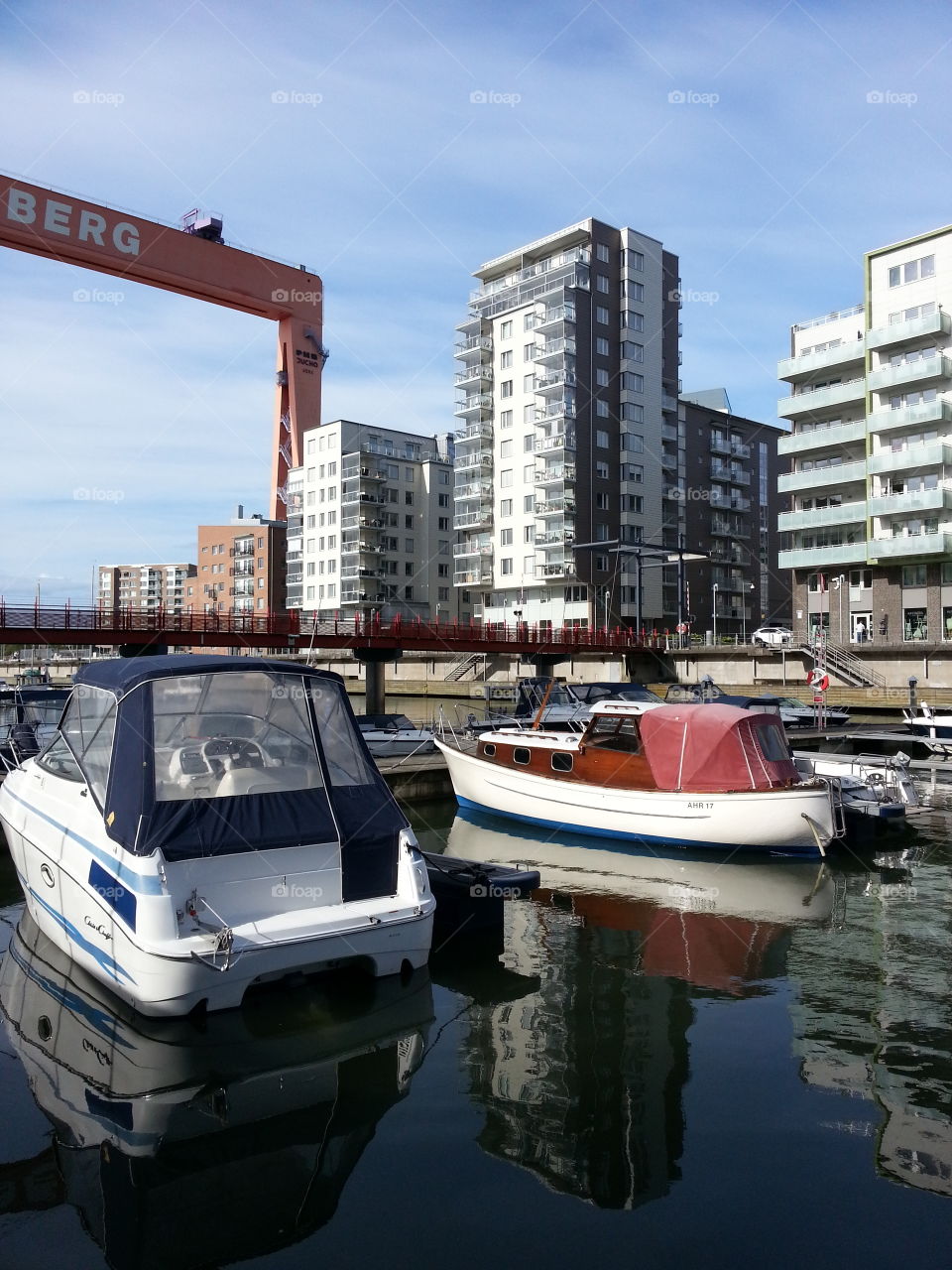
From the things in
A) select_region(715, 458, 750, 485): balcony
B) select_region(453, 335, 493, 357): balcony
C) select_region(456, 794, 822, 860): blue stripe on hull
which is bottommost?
select_region(456, 794, 822, 860): blue stripe on hull

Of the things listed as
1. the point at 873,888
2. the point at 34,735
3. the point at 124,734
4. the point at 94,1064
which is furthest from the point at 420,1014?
the point at 34,735

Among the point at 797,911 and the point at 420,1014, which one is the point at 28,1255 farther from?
the point at 797,911

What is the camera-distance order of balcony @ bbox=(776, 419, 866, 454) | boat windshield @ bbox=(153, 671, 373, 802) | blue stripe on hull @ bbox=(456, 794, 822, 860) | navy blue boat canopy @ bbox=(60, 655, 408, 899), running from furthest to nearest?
balcony @ bbox=(776, 419, 866, 454), blue stripe on hull @ bbox=(456, 794, 822, 860), boat windshield @ bbox=(153, 671, 373, 802), navy blue boat canopy @ bbox=(60, 655, 408, 899)

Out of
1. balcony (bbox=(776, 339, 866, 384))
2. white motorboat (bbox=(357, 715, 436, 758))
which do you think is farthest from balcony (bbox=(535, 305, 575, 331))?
white motorboat (bbox=(357, 715, 436, 758))

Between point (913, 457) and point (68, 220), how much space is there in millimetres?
46943

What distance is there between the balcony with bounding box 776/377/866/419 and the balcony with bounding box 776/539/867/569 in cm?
889

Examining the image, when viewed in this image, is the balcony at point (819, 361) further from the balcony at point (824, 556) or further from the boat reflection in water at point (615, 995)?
the boat reflection in water at point (615, 995)

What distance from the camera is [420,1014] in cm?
980

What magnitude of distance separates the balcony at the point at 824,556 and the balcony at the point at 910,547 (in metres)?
0.90

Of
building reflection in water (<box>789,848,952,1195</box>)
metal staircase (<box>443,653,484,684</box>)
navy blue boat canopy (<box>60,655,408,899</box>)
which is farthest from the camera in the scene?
metal staircase (<box>443,653,484,684</box>)

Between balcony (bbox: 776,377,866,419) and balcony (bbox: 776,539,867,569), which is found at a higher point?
balcony (bbox: 776,377,866,419)

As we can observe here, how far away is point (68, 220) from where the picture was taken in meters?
46.2

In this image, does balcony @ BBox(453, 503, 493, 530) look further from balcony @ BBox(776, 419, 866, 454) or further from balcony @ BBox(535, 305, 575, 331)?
balcony @ BBox(776, 419, 866, 454)

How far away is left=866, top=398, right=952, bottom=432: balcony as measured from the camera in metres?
52.1
